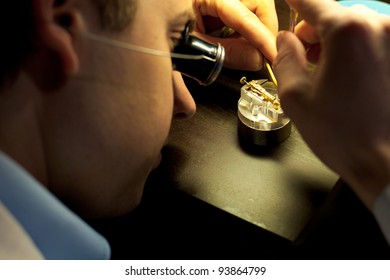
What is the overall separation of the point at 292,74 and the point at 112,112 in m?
0.28

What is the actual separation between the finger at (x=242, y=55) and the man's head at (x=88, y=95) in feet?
0.76

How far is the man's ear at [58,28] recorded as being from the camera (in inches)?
22.9

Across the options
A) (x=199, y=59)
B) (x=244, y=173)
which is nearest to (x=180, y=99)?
(x=199, y=59)

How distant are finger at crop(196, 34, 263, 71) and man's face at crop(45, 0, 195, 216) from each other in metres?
0.24

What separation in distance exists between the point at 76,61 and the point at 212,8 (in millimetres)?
480

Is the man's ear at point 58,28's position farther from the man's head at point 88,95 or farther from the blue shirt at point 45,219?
the blue shirt at point 45,219

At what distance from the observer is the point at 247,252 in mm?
972

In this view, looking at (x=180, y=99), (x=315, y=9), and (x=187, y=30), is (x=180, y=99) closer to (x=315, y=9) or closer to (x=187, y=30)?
(x=187, y=30)

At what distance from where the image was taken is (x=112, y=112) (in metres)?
0.70

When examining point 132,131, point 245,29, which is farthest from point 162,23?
point 245,29

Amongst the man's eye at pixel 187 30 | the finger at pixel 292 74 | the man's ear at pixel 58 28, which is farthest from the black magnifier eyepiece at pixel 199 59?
the man's ear at pixel 58 28

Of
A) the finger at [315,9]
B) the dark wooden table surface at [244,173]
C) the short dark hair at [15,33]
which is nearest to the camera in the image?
the short dark hair at [15,33]

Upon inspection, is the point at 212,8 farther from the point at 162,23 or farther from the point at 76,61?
the point at 76,61

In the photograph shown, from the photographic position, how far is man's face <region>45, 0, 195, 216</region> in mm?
666
